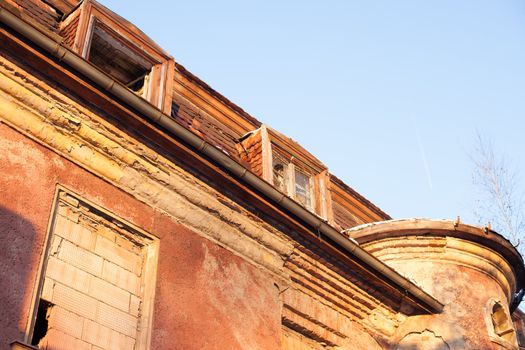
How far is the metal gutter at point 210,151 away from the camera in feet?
23.7

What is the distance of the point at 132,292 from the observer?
7301 millimetres

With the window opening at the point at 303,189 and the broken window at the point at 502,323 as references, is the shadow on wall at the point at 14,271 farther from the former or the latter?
the broken window at the point at 502,323

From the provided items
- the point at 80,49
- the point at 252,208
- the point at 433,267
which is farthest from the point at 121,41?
the point at 433,267

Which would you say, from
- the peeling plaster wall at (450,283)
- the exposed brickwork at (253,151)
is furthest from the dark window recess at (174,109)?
the peeling plaster wall at (450,283)

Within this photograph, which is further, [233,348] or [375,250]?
[375,250]

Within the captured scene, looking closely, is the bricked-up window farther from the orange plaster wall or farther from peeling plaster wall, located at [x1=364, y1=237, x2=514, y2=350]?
peeling plaster wall, located at [x1=364, y1=237, x2=514, y2=350]

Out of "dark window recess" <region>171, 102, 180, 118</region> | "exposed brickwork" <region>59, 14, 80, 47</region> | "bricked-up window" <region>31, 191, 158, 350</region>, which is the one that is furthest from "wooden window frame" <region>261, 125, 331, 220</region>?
"bricked-up window" <region>31, 191, 158, 350</region>

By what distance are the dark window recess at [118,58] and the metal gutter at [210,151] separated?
1.55 meters

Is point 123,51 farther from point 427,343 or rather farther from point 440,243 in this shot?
point 427,343

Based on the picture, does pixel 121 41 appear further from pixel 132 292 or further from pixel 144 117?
pixel 132 292

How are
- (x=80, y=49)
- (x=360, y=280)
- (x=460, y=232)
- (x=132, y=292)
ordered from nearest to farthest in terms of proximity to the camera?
1. (x=132, y=292)
2. (x=80, y=49)
3. (x=360, y=280)
4. (x=460, y=232)

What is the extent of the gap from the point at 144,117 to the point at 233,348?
2377 mm

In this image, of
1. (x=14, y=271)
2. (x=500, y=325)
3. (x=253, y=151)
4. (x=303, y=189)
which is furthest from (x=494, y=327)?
(x=14, y=271)

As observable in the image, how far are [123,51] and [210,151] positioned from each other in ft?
6.13
